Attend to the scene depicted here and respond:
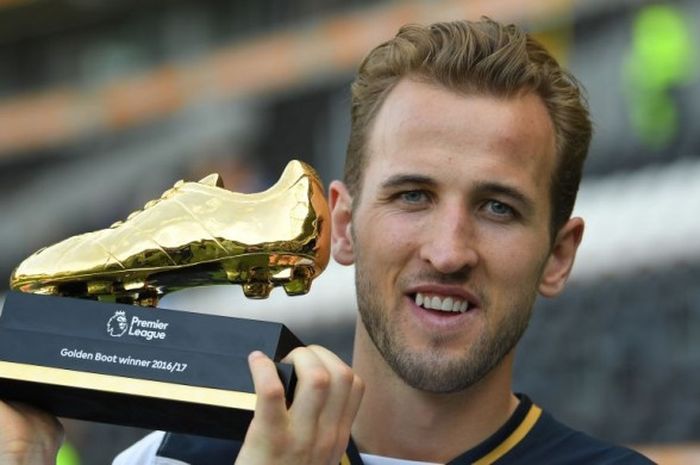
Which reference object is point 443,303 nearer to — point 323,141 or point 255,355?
point 255,355

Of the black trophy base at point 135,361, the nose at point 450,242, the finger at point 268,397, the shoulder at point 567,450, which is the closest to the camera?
the finger at point 268,397

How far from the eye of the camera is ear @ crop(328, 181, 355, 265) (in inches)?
82.7

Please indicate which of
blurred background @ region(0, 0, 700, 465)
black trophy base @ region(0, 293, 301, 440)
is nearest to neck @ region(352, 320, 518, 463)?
black trophy base @ region(0, 293, 301, 440)

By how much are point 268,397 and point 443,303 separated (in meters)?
0.40

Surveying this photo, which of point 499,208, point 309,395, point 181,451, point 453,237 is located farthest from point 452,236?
point 181,451

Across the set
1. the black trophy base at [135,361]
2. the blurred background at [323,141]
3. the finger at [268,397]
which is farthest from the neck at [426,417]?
the blurred background at [323,141]

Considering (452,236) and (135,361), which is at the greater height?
(452,236)

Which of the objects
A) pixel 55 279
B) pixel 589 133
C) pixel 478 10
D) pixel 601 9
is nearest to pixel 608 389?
pixel 601 9

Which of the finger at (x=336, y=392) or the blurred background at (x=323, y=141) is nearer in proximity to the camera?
the finger at (x=336, y=392)

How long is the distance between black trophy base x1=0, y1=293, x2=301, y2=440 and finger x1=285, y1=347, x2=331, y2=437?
41 millimetres

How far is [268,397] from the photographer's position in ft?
5.16

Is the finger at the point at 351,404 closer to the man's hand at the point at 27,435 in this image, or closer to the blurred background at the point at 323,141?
the man's hand at the point at 27,435

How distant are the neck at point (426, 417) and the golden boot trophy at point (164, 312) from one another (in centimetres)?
30

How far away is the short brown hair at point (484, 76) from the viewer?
202cm
